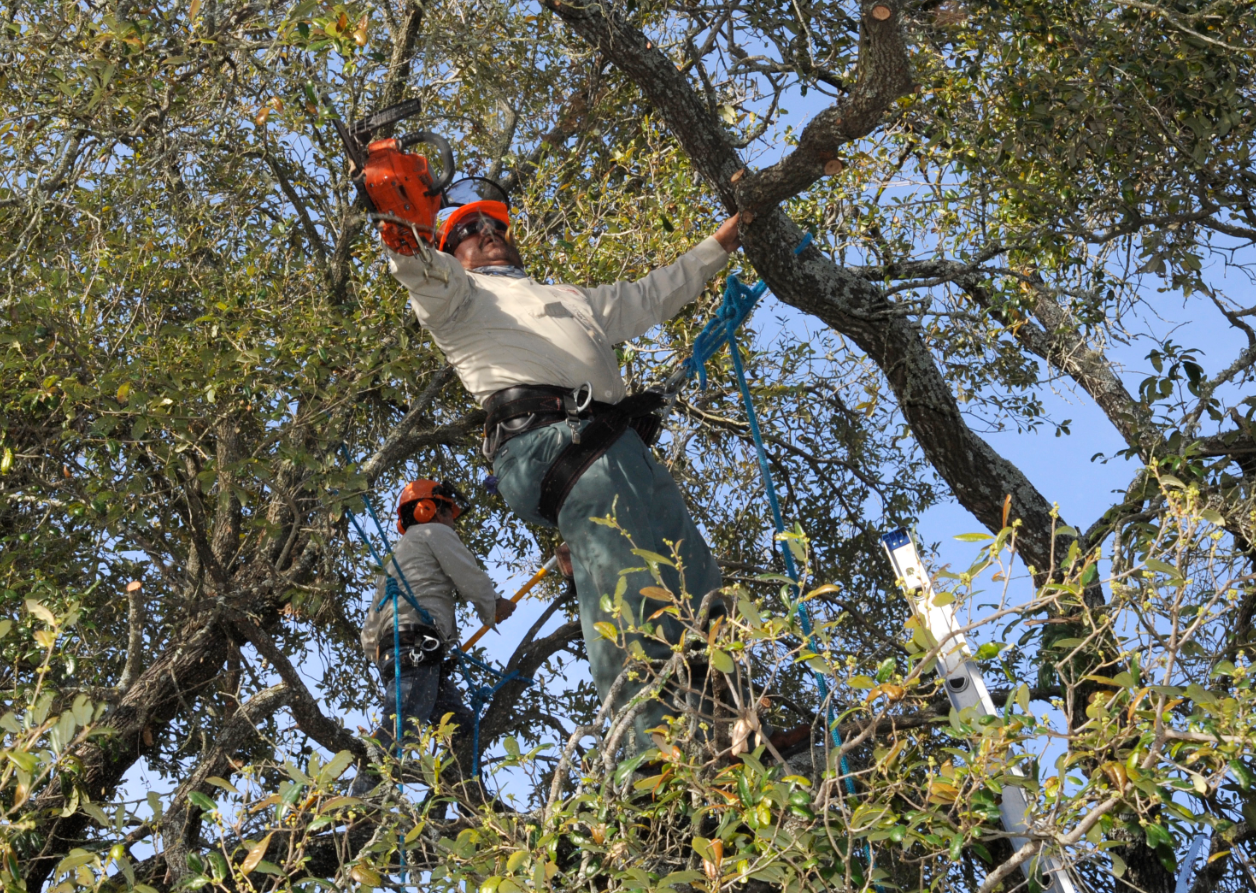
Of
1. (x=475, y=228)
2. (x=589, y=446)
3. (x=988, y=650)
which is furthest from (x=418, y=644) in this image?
(x=988, y=650)

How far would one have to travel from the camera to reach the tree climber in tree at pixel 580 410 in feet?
13.5

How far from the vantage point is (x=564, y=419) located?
4.37 meters

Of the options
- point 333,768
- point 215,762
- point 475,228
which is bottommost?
point 333,768

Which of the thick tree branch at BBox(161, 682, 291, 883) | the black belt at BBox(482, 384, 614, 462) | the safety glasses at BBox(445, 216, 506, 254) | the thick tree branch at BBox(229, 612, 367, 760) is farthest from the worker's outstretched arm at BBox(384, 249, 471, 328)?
the thick tree branch at BBox(161, 682, 291, 883)

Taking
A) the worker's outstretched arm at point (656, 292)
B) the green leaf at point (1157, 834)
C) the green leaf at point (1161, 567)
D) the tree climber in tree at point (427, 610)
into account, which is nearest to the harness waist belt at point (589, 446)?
the worker's outstretched arm at point (656, 292)

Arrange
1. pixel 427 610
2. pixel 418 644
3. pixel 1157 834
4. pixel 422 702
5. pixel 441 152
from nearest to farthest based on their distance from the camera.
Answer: pixel 1157 834 < pixel 441 152 < pixel 422 702 < pixel 418 644 < pixel 427 610

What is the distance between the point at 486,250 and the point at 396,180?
105 cm

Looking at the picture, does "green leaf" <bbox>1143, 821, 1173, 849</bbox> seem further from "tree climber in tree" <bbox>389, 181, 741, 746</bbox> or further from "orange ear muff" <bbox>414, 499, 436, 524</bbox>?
"orange ear muff" <bbox>414, 499, 436, 524</bbox>

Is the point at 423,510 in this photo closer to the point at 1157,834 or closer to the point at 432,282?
the point at 432,282

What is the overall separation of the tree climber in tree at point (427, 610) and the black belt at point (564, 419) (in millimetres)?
1369

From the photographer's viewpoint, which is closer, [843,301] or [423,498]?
[843,301]

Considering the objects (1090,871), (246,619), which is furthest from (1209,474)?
(246,619)

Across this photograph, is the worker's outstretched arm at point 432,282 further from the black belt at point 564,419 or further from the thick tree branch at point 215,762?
the thick tree branch at point 215,762

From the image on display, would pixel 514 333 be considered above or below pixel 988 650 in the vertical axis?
above
